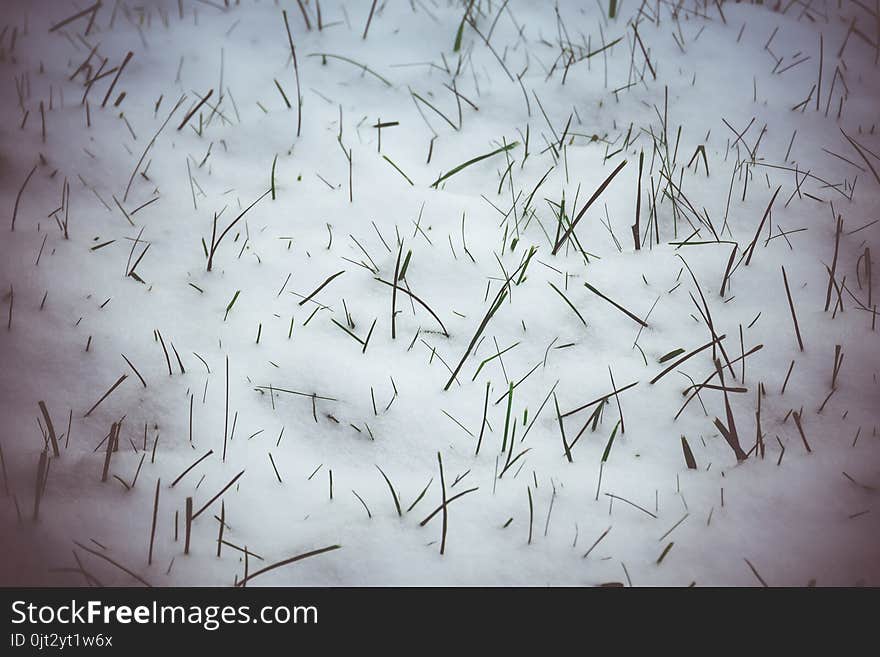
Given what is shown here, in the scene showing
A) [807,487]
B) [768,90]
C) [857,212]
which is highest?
[768,90]

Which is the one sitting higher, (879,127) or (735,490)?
(879,127)

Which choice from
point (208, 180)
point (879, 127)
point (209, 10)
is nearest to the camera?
point (208, 180)

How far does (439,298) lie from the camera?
143 centimetres

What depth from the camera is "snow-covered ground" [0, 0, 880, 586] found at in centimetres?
104

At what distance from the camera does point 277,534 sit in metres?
1.04

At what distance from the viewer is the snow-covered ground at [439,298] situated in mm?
1045

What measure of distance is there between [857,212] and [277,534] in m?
1.64
